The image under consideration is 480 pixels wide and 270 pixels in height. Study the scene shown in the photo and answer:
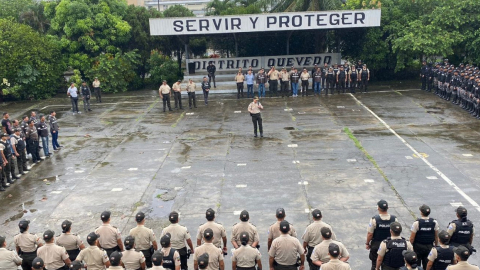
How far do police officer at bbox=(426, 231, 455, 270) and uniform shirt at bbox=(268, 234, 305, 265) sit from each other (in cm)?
194

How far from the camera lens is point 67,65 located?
30.0 meters

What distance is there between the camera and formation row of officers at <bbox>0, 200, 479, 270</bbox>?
23.1ft

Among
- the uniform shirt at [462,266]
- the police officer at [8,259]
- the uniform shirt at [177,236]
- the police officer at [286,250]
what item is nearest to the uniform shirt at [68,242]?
the police officer at [8,259]

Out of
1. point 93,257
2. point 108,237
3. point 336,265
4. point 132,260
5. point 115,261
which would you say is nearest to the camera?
point 336,265

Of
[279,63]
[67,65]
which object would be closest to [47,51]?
[67,65]

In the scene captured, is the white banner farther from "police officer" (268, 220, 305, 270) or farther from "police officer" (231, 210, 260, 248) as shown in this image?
"police officer" (268, 220, 305, 270)

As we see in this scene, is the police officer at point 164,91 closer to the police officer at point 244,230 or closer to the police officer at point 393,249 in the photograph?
the police officer at point 244,230

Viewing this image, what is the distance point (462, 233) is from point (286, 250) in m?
2.97

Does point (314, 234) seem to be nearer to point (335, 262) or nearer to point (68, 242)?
point (335, 262)

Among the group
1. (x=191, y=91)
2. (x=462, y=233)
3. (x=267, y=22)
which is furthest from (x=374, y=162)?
(x=267, y=22)

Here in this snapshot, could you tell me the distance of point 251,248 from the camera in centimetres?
727

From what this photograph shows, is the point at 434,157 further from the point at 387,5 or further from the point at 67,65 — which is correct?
the point at 67,65

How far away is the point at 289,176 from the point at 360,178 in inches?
77.6

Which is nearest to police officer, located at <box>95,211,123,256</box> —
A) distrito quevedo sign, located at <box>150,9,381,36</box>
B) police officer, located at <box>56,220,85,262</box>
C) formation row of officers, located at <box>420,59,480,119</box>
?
police officer, located at <box>56,220,85,262</box>
